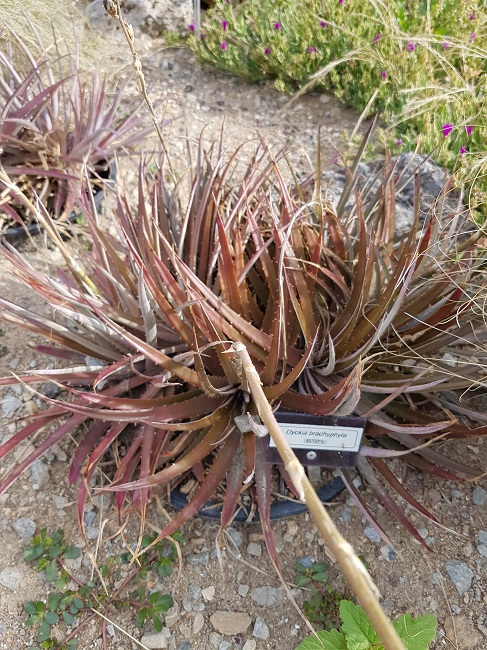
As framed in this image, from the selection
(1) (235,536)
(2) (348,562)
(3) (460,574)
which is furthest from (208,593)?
(2) (348,562)

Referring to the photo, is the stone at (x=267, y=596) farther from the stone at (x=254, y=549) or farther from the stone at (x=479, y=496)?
the stone at (x=479, y=496)

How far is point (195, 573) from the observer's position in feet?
4.27

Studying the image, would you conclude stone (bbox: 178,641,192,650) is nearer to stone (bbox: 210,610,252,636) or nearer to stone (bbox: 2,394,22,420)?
stone (bbox: 210,610,252,636)

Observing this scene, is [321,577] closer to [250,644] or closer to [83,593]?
[250,644]

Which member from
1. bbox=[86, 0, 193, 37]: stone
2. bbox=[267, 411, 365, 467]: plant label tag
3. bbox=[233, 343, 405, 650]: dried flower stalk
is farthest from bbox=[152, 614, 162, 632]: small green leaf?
bbox=[86, 0, 193, 37]: stone

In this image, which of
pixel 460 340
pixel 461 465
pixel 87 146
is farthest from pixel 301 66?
pixel 461 465

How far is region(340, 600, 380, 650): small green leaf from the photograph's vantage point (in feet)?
3.31

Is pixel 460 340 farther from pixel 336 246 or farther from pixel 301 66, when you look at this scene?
pixel 301 66

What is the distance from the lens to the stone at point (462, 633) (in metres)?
1.17

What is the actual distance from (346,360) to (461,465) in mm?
355

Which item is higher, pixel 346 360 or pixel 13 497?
pixel 346 360

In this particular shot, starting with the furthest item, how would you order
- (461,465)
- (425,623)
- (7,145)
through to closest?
(7,145)
(461,465)
(425,623)

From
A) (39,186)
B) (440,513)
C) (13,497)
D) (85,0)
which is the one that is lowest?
(440,513)

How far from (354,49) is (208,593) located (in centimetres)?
267
